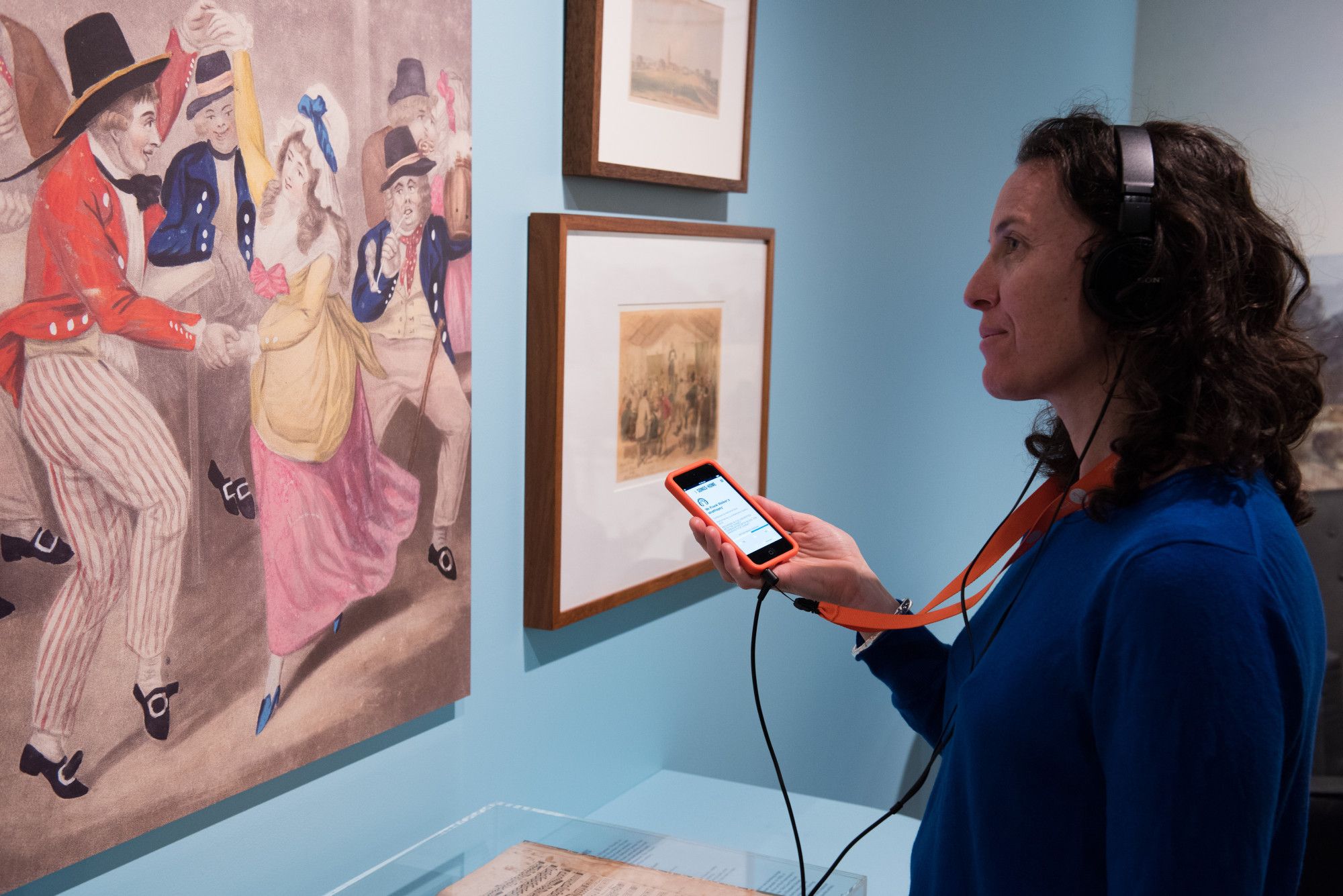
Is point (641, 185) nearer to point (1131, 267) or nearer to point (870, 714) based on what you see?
point (1131, 267)

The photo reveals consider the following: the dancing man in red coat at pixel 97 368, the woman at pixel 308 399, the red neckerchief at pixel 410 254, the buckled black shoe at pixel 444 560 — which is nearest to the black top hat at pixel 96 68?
the dancing man in red coat at pixel 97 368

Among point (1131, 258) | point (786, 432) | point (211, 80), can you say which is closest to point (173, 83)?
point (211, 80)

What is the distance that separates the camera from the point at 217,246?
107cm

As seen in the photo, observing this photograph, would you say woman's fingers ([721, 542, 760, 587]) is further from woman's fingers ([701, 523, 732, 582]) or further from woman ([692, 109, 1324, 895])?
woman ([692, 109, 1324, 895])

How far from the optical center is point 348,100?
119 cm

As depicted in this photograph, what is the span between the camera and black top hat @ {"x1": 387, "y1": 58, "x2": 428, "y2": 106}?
49.1 inches

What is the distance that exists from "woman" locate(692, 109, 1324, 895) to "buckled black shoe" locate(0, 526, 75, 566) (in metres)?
0.73

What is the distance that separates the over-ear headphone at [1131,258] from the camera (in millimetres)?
915

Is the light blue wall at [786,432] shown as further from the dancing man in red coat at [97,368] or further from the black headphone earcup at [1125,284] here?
the black headphone earcup at [1125,284]

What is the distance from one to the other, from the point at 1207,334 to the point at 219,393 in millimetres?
835

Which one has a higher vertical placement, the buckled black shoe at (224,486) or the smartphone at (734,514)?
the buckled black shoe at (224,486)

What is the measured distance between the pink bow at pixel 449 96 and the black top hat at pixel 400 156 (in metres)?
0.06

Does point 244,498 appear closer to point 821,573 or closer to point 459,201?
point 459,201

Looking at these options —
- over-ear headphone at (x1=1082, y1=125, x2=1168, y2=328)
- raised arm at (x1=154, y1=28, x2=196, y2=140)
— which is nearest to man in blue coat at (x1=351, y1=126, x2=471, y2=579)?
raised arm at (x1=154, y1=28, x2=196, y2=140)
